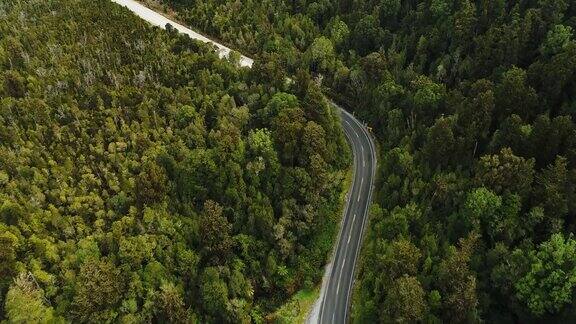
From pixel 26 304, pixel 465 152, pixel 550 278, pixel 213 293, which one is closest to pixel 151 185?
pixel 213 293

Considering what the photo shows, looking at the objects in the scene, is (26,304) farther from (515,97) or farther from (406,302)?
(515,97)

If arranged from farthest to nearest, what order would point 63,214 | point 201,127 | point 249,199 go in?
point 201,127
point 249,199
point 63,214

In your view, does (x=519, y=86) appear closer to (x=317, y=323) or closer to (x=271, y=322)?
(x=317, y=323)

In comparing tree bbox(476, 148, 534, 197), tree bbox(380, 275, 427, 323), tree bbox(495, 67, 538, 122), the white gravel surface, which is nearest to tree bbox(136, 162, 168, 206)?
tree bbox(380, 275, 427, 323)

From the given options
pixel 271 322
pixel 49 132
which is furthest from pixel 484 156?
pixel 49 132

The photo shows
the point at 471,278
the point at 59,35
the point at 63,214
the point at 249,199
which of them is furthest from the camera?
the point at 59,35
